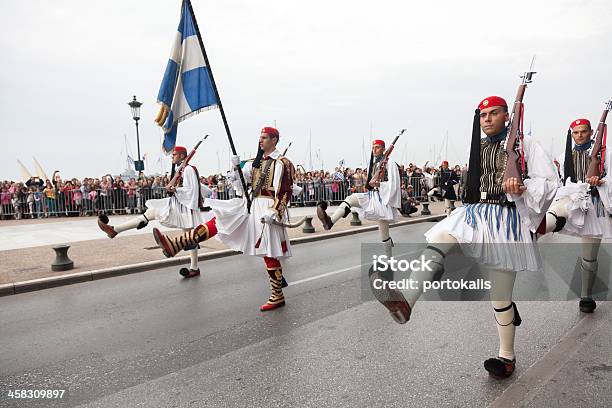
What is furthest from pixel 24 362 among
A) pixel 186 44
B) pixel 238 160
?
pixel 186 44

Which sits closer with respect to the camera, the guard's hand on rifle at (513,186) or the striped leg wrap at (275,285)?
the guard's hand on rifle at (513,186)

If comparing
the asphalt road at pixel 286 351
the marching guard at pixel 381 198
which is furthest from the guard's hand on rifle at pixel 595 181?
the marching guard at pixel 381 198

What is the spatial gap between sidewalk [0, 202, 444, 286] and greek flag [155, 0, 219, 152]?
11.4 ft

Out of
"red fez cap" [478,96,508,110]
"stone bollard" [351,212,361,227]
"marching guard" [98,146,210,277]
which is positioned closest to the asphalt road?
"marching guard" [98,146,210,277]

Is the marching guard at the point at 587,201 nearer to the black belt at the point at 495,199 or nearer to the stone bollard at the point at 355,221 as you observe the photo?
the black belt at the point at 495,199

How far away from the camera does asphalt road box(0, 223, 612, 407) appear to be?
3.56m

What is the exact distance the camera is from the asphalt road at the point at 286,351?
3561 millimetres

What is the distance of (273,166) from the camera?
5.98 m

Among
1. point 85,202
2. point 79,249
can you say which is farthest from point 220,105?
point 85,202

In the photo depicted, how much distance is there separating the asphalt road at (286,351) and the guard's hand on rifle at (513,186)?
147cm

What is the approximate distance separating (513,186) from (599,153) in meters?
2.74

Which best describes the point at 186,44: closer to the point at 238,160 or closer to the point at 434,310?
the point at 238,160

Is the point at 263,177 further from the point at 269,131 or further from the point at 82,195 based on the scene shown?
the point at 82,195

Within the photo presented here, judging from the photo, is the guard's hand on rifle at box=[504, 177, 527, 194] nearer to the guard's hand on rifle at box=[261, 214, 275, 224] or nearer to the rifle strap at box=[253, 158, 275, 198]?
the guard's hand on rifle at box=[261, 214, 275, 224]
